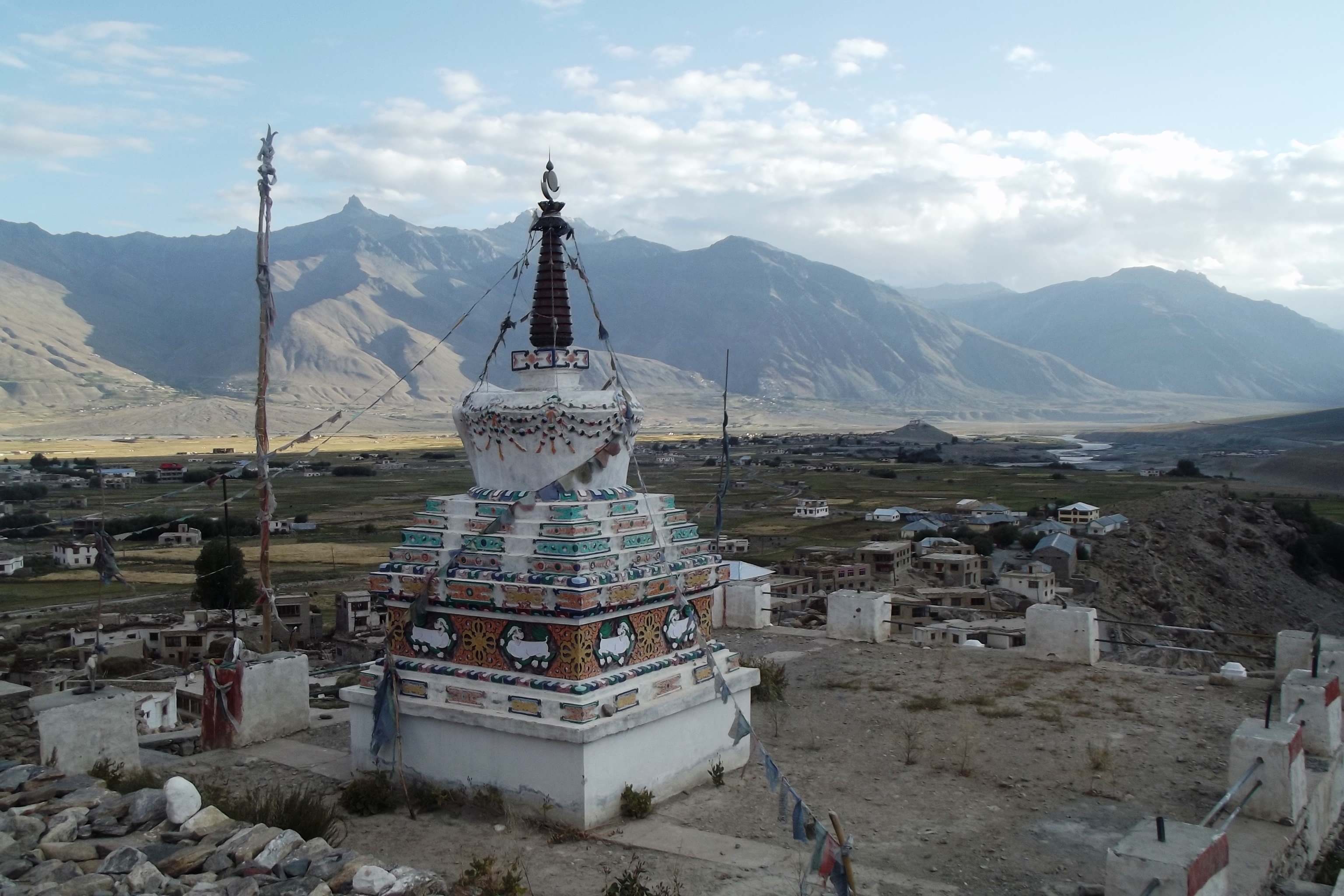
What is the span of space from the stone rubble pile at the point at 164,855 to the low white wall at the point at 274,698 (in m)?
4.38

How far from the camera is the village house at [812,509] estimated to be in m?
63.9

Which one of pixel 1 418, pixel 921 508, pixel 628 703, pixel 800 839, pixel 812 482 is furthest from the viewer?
pixel 1 418

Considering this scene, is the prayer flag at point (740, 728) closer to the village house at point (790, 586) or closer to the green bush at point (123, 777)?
the green bush at point (123, 777)

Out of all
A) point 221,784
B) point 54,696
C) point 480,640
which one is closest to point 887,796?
point 480,640

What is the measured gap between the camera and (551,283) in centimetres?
1077

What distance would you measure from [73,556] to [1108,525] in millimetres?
46104

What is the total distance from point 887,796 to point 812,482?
7616cm

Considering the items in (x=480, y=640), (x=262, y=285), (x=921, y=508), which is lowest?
(x=921, y=508)

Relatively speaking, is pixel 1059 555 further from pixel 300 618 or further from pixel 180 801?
pixel 180 801

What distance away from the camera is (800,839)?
313 inches

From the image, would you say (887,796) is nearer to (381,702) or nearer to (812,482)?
(381,702)

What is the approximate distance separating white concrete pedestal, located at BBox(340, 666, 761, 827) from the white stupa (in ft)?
0.05

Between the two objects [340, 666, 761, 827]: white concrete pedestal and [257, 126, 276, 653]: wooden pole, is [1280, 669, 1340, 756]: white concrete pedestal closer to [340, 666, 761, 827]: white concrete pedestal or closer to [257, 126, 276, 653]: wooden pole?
[340, 666, 761, 827]: white concrete pedestal

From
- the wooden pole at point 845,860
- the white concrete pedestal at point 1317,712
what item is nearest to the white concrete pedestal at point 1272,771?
the white concrete pedestal at point 1317,712
